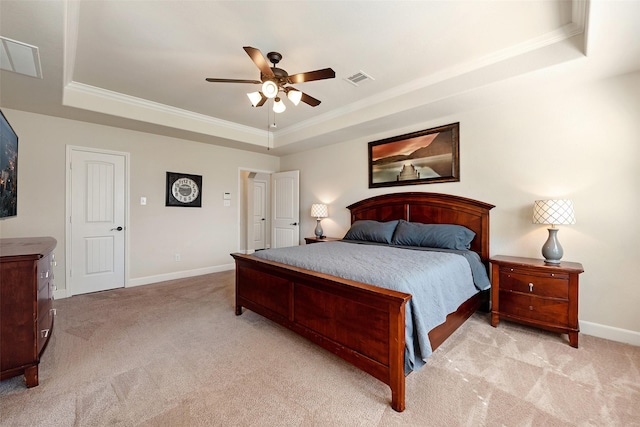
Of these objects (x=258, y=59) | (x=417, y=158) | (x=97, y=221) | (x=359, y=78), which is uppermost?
(x=359, y=78)

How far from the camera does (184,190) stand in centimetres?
471

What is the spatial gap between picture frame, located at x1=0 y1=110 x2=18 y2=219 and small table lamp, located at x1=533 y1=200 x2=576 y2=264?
15.5ft

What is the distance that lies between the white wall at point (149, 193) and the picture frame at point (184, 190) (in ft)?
0.28

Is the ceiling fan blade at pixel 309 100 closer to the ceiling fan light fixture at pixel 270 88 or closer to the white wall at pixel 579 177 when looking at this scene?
the ceiling fan light fixture at pixel 270 88

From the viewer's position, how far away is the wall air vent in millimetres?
2084

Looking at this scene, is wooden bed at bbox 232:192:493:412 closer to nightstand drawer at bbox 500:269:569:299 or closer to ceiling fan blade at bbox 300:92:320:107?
nightstand drawer at bbox 500:269:569:299

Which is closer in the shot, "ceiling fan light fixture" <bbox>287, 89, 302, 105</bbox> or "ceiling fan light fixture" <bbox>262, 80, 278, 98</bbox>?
"ceiling fan light fixture" <bbox>262, 80, 278, 98</bbox>

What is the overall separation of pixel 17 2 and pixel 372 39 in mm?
2467

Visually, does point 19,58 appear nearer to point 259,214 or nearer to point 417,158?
point 417,158

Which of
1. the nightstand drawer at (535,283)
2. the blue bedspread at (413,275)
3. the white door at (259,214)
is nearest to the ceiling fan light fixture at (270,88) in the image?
the blue bedspread at (413,275)

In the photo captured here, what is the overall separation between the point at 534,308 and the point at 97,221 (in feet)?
17.9

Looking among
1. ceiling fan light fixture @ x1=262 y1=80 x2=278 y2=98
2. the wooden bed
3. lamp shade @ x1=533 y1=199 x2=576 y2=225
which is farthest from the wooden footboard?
lamp shade @ x1=533 y1=199 x2=576 y2=225

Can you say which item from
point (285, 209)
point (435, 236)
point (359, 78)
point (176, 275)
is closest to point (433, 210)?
point (435, 236)

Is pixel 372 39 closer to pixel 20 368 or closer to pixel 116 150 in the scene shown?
pixel 20 368
